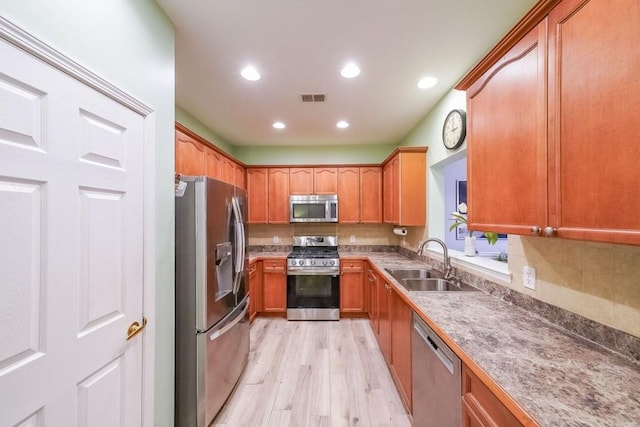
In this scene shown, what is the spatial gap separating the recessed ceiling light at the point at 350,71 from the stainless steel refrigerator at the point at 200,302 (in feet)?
4.45

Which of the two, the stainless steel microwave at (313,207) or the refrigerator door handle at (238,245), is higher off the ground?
the stainless steel microwave at (313,207)

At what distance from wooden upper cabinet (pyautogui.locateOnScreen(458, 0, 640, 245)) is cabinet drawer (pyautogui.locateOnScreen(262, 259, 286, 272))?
9.02 ft

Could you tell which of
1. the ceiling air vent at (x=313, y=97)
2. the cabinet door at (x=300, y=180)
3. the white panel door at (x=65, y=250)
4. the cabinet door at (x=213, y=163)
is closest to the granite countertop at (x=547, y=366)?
the white panel door at (x=65, y=250)

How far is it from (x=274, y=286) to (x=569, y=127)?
335cm

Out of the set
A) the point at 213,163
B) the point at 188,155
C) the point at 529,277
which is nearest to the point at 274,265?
the point at 213,163

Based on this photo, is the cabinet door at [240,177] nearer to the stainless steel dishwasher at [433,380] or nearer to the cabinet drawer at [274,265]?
the cabinet drawer at [274,265]

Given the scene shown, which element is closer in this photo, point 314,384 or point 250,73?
point 250,73

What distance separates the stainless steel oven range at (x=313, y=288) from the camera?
3.38 metres

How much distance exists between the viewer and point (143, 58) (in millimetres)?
1242

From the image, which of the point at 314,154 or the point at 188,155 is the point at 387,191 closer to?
the point at 314,154

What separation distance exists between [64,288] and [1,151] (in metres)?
0.47

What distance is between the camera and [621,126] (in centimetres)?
69

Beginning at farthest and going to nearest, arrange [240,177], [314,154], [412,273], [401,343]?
1. [314,154]
2. [240,177]
3. [412,273]
4. [401,343]

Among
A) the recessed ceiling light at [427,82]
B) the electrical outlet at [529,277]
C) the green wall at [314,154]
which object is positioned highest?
the recessed ceiling light at [427,82]
